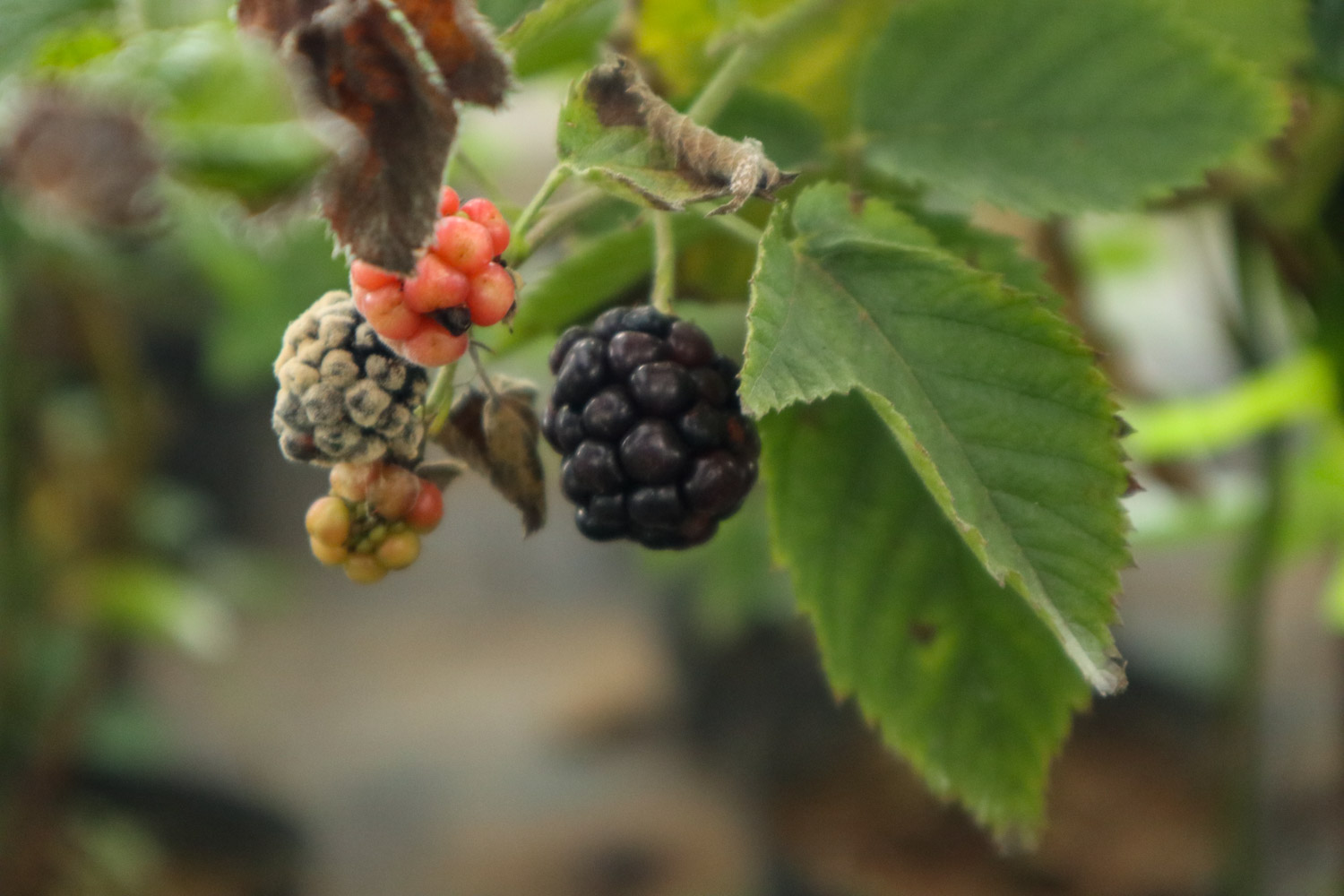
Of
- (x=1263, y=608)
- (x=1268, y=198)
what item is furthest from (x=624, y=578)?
(x=1268, y=198)

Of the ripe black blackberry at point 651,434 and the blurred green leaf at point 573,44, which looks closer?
the ripe black blackberry at point 651,434

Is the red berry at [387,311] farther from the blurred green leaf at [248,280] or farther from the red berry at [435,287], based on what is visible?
the blurred green leaf at [248,280]

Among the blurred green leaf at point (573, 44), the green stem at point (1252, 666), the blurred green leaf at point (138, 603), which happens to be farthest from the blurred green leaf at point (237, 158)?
the blurred green leaf at point (138, 603)

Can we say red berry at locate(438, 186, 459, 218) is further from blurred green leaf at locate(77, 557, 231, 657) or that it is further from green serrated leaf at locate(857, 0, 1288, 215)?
blurred green leaf at locate(77, 557, 231, 657)

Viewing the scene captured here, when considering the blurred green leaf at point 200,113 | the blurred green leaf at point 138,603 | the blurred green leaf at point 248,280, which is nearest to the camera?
the blurred green leaf at point 200,113

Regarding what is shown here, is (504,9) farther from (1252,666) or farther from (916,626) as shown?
(1252,666)

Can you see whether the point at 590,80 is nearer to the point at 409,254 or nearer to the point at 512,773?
the point at 409,254

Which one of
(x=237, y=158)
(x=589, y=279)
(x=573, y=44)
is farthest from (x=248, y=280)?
(x=589, y=279)
